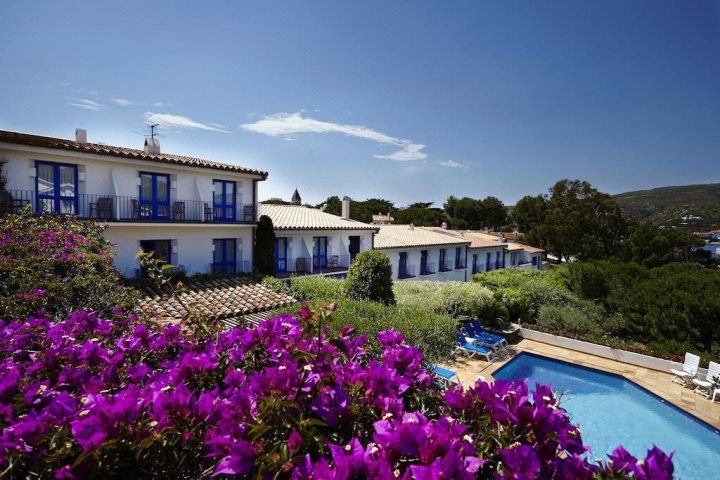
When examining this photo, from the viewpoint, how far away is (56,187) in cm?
1336

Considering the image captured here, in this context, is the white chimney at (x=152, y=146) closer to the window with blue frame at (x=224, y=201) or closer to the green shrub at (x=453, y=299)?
the window with blue frame at (x=224, y=201)

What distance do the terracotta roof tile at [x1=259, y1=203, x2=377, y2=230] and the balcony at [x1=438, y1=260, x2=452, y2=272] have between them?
851cm

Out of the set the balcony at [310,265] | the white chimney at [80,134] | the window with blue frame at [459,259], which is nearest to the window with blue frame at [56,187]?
the white chimney at [80,134]

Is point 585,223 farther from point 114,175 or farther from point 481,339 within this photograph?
point 114,175

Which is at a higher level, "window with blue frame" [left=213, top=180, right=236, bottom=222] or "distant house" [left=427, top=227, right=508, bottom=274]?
"window with blue frame" [left=213, top=180, right=236, bottom=222]

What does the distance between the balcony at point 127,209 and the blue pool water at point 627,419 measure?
48.4ft

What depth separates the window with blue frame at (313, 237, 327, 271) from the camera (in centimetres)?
2244

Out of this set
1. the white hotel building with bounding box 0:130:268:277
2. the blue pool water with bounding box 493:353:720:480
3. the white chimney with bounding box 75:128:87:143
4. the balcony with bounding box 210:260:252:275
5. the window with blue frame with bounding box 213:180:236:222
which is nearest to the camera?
the blue pool water with bounding box 493:353:720:480

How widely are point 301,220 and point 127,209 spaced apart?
10.4 m

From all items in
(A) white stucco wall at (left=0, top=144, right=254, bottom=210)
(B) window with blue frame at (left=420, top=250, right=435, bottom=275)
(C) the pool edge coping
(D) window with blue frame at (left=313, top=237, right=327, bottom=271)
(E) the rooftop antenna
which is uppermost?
(E) the rooftop antenna

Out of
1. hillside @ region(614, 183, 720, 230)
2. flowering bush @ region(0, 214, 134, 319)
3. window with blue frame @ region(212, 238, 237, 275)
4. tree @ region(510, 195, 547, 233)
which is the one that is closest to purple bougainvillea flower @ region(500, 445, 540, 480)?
flowering bush @ region(0, 214, 134, 319)

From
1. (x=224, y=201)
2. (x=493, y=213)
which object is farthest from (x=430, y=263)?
(x=493, y=213)

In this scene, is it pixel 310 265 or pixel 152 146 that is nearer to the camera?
pixel 152 146

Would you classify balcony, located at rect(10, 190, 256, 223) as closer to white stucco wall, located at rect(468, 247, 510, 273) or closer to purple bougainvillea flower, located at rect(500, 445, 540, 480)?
purple bougainvillea flower, located at rect(500, 445, 540, 480)
